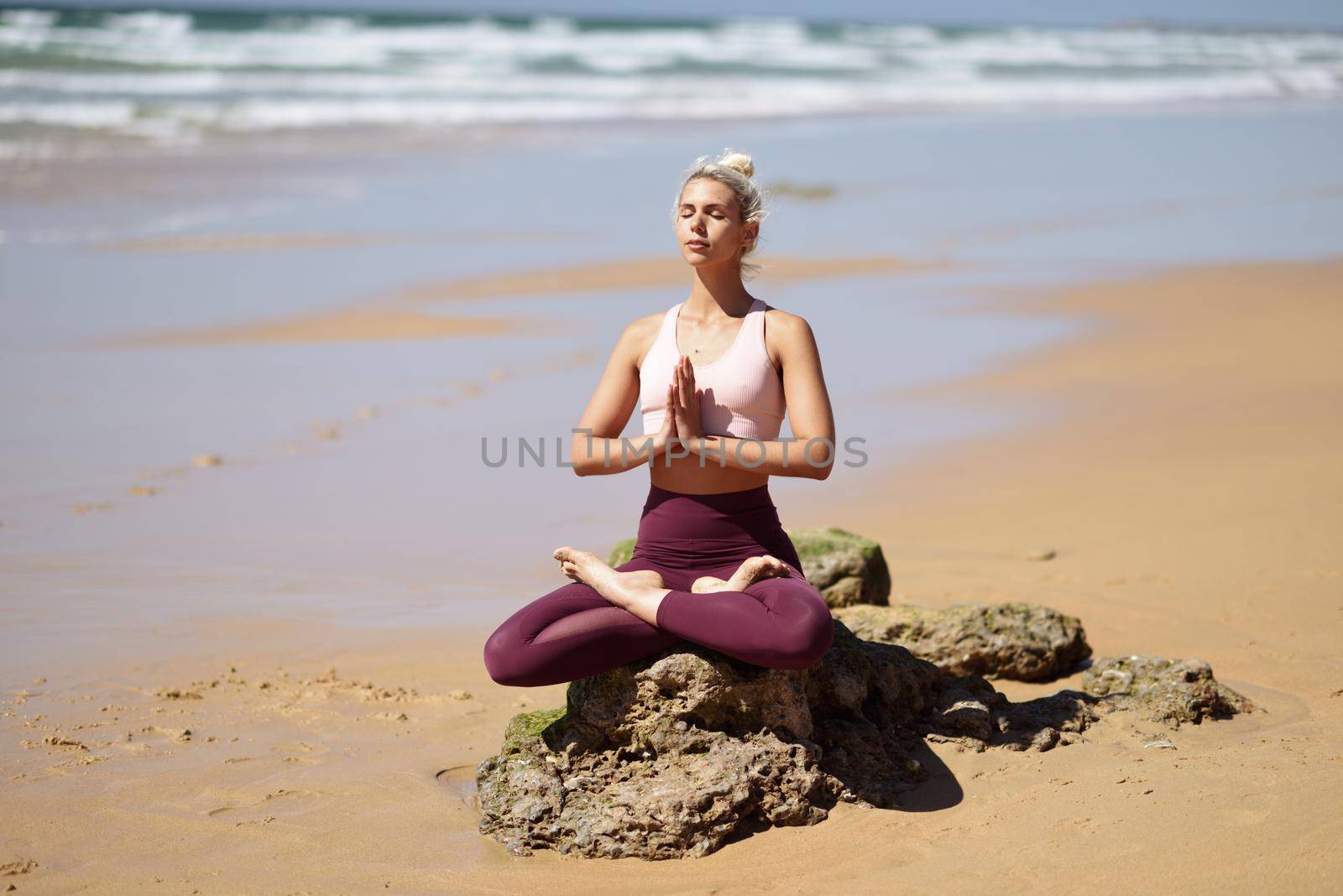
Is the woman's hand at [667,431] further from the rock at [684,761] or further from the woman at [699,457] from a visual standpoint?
the rock at [684,761]

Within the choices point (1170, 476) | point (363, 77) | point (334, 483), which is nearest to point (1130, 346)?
point (1170, 476)

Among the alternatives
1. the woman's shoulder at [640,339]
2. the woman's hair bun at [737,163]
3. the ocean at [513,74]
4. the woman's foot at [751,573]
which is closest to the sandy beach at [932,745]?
the woman's foot at [751,573]

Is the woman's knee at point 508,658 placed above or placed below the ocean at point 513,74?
below

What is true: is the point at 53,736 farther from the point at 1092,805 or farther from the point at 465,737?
the point at 1092,805

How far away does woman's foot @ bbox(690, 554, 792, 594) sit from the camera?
4617mm

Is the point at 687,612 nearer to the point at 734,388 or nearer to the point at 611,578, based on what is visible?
the point at 611,578

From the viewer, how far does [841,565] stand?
A: 6484 mm

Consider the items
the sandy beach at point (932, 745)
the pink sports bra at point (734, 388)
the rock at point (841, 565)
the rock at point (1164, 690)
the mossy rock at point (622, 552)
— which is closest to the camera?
the sandy beach at point (932, 745)

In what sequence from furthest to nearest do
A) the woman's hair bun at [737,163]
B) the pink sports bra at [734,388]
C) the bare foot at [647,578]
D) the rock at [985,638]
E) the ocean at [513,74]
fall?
the ocean at [513,74] → the rock at [985,638] → the woman's hair bun at [737,163] → the pink sports bra at [734,388] → the bare foot at [647,578]

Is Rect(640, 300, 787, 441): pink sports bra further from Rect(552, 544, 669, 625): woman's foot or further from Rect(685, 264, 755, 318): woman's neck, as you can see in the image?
Rect(552, 544, 669, 625): woman's foot

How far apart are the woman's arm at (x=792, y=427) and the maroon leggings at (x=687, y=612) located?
211 millimetres

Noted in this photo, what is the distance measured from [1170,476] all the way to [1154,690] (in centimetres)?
386

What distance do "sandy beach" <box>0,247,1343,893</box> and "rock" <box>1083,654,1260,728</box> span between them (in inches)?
3.2

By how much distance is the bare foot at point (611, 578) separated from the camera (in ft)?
15.0
